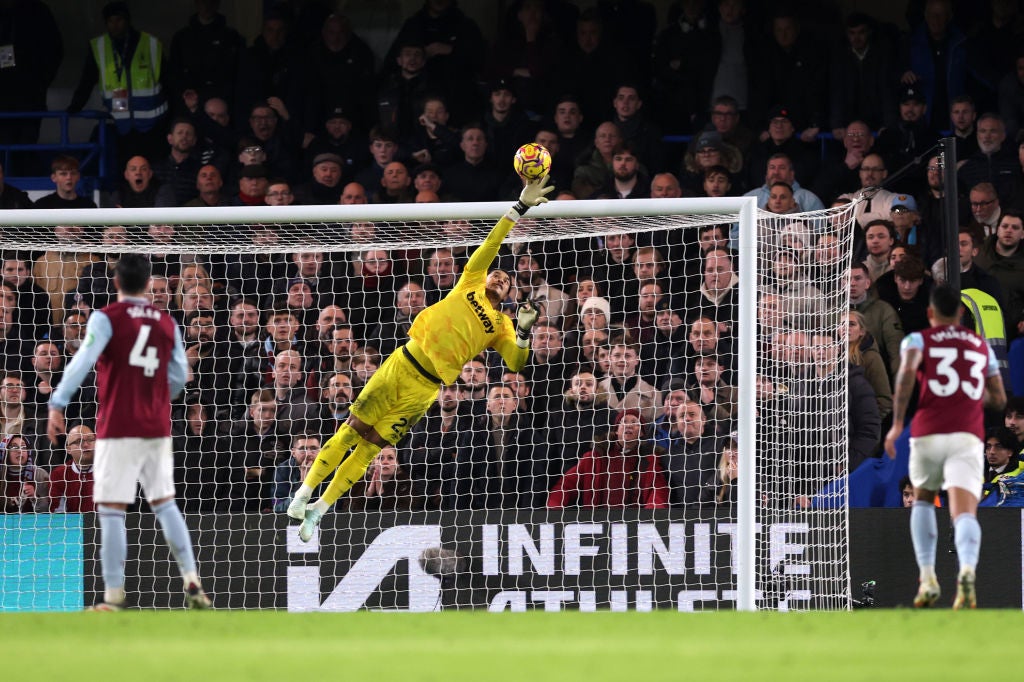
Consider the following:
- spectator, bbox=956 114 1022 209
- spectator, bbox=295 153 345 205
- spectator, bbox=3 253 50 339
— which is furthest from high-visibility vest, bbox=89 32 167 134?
spectator, bbox=956 114 1022 209

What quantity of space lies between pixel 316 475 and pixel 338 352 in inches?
78.6

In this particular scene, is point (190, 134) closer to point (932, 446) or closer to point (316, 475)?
point (316, 475)

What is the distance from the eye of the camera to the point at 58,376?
12.6 metres

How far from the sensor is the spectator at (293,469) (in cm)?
1171

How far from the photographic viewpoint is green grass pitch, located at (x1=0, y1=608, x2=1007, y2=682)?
19.1ft

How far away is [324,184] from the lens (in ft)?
45.8

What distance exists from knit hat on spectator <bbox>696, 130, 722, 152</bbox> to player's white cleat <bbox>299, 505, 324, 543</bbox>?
205 inches

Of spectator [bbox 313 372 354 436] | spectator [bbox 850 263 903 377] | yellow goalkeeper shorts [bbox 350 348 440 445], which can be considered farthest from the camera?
spectator [bbox 313 372 354 436]

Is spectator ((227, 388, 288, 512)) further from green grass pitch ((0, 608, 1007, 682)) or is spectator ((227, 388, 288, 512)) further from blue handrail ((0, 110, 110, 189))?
blue handrail ((0, 110, 110, 189))

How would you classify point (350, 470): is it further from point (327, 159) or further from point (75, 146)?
point (75, 146)

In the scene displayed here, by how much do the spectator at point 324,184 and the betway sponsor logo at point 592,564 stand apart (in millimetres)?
3645

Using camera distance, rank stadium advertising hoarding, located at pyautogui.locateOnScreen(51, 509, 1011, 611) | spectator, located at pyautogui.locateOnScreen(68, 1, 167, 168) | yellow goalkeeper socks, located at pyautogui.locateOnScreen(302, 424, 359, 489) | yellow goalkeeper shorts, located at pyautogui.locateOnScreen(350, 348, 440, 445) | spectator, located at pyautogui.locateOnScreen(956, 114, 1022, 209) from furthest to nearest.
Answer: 1. spectator, located at pyautogui.locateOnScreen(68, 1, 167, 168)
2. spectator, located at pyautogui.locateOnScreen(956, 114, 1022, 209)
3. stadium advertising hoarding, located at pyautogui.locateOnScreen(51, 509, 1011, 611)
4. yellow goalkeeper shorts, located at pyautogui.locateOnScreen(350, 348, 440, 445)
5. yellow goalkeeper socks, located at pyautogui.locateOnScreen(302, 424, 359, 489)

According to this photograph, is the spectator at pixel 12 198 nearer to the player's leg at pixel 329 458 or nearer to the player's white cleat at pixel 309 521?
the player's leg at pixel 329 458

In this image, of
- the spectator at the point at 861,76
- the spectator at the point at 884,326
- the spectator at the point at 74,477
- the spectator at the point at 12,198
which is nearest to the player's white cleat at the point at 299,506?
the spectator at the point at 74,477
